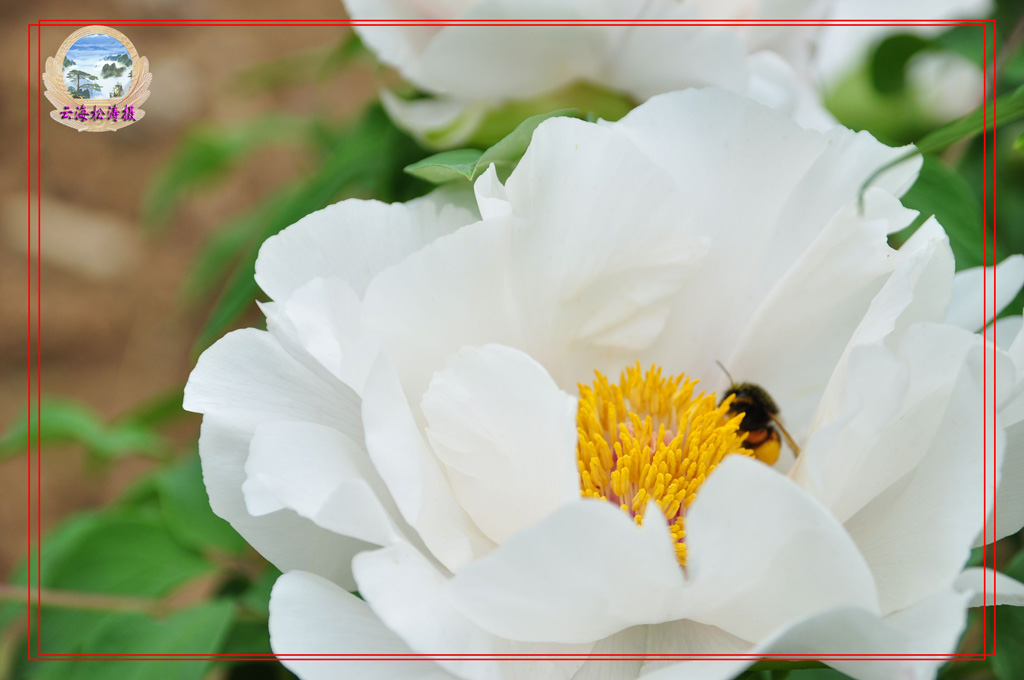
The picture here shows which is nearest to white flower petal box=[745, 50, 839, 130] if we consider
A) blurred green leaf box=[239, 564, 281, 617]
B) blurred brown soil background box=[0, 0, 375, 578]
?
blurred green leaf box=[239, 564, 281, 617]

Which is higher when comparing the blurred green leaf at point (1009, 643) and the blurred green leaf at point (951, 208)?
the blurred green leaf at point (951, 208)

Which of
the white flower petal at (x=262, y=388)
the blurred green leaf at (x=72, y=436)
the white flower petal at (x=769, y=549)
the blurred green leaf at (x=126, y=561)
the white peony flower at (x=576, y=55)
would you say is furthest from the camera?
the blurred green leaf at (x=72, y=436)

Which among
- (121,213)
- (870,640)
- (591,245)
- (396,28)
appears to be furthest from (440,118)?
(121,213)

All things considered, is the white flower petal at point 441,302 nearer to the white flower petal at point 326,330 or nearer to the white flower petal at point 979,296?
the white flower petal at point 326,330

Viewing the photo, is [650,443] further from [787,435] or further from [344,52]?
[344,52]

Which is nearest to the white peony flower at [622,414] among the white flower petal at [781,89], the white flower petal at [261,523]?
the white flower petal at [261,523]

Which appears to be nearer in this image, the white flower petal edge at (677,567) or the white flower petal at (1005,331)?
the white flower petal edge at (677,567)

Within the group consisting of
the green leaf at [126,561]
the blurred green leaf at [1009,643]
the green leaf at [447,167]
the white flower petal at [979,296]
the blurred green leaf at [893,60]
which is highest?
the blurred green leaf at [893,60]
